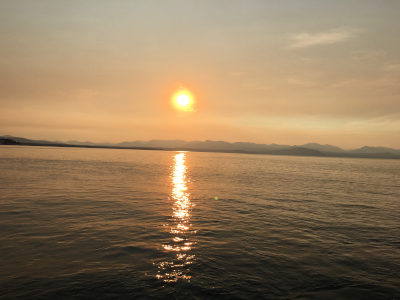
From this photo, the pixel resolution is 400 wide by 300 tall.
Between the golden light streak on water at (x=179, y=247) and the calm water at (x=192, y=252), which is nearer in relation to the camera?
the calm water at (x=192, y=252)

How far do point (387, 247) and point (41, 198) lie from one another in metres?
32.5

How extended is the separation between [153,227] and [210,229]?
4.34 meters

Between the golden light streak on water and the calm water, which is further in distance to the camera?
the golden light streak on water

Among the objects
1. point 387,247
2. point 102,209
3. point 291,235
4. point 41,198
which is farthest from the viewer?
point 41,198

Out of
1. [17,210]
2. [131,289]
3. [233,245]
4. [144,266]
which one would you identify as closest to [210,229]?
[233,245]

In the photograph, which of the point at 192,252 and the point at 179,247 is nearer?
the point at 192,252

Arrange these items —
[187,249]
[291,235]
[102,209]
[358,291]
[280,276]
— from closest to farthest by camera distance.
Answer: [358,291] → [280,276] → [187,249] → [291,235] → [102,209]

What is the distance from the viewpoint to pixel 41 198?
26594mm

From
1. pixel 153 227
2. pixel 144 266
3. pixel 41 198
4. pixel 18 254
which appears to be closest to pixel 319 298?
pixel 144 266

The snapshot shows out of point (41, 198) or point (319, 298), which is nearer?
point (319, 298)

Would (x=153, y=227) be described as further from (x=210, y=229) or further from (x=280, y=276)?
(x=280, y=276)

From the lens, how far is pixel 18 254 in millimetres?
12242

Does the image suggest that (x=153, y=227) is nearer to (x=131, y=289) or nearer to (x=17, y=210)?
(x=131, y=289)

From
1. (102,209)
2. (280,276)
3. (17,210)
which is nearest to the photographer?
(280,276)
